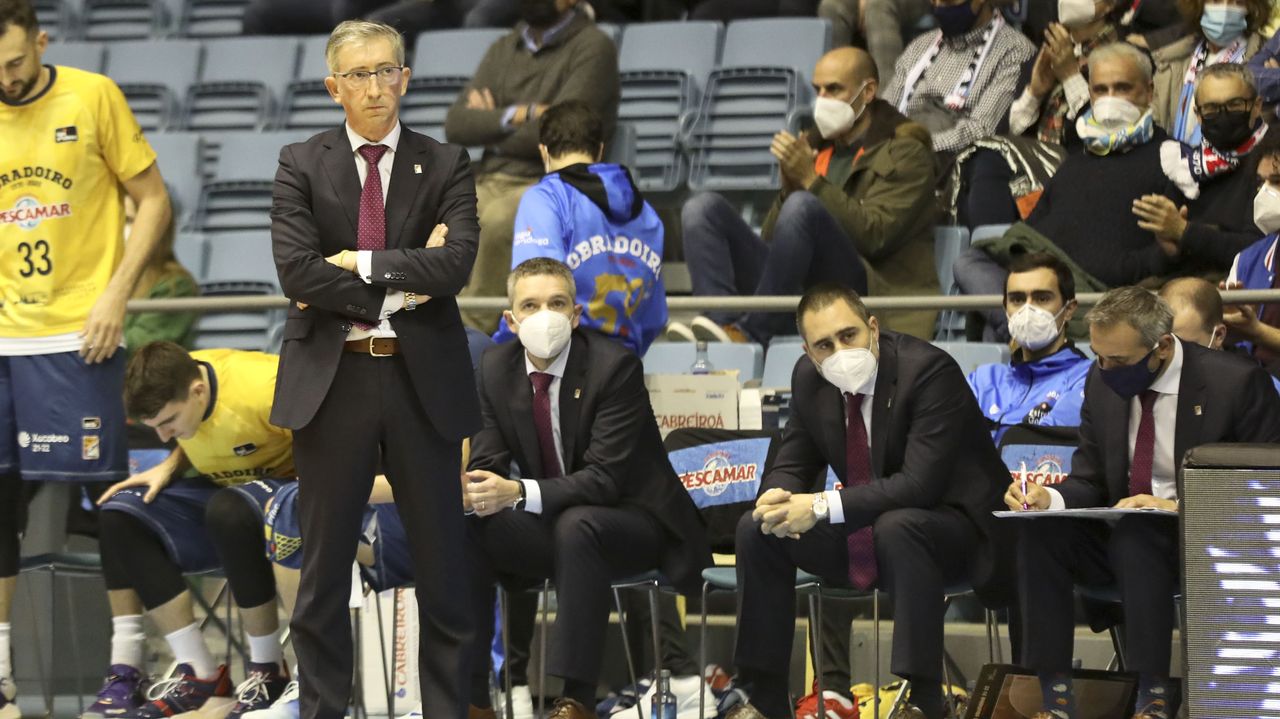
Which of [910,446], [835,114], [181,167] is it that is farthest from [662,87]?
[910,446]

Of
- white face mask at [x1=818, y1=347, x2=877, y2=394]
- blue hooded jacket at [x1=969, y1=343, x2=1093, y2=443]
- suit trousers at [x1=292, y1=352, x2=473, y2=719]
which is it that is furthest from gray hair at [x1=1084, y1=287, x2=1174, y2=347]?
suit trousers at [x1=292, y1=352, x2=473, y2=719]

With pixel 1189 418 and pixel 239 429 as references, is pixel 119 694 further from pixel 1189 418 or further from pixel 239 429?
pixel 1189 418

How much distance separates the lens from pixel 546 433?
16.2 ft

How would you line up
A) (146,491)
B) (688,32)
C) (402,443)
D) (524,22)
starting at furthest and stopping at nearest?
1. (688,32)
2. (524,22)
3. (146,491)
4. (402,443)

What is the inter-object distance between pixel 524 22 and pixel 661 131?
76cm

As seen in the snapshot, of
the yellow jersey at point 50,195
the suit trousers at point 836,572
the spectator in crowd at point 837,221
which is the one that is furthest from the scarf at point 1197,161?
the yellow jersey at point 50,195

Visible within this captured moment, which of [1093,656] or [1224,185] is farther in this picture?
[1224,185]

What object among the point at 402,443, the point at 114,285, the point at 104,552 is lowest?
the point at 104,552

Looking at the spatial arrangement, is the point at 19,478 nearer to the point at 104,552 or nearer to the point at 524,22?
the point at 104,552

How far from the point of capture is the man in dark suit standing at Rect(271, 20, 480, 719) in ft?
12.0

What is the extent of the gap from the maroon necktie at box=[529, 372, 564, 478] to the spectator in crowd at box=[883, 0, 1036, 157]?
2.57 metres

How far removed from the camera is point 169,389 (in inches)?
193

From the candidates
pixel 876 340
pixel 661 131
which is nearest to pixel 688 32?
pixel 661 131

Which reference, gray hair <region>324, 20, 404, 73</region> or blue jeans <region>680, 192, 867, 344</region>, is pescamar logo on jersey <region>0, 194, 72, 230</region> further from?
blue jeans <region>680, 192, 867, 344</region>
